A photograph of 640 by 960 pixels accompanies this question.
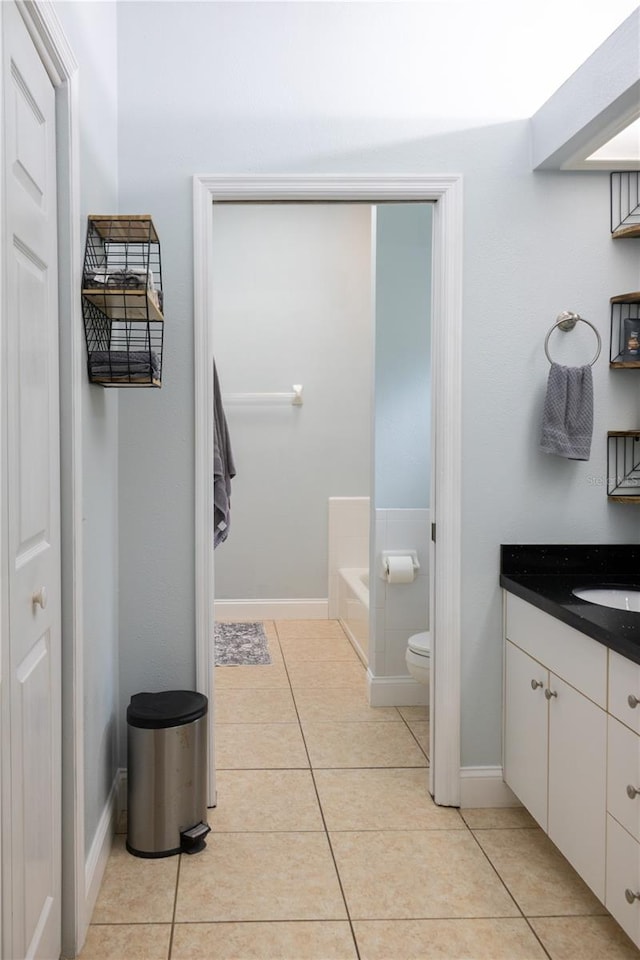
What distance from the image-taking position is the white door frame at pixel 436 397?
2668 mm

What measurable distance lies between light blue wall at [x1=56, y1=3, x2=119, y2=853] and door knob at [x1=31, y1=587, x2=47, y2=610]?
39cm

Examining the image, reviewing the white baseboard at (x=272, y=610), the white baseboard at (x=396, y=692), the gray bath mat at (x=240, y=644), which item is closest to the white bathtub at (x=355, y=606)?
the white baseboard at (x=272, y=610)

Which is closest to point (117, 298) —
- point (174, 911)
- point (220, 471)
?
point (220, 471)

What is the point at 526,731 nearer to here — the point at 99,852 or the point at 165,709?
the point at 165,709

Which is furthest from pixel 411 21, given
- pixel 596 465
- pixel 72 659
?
pixel 72 659

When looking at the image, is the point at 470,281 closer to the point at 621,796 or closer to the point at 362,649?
the point at 621,796

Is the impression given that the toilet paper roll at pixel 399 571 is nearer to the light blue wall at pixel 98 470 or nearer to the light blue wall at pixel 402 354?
the light blue wall at pixel 402 354

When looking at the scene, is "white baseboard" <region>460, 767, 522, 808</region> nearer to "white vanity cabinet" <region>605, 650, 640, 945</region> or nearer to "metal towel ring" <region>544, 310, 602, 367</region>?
"white vanity cabinet" <region>605, 650, 640, 945</region>

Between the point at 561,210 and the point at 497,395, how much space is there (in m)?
0.64

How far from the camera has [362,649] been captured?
457cm

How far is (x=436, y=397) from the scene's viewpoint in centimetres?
278

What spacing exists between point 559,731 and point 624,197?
1.71 meters

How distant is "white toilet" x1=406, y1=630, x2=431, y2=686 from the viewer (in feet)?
11.1

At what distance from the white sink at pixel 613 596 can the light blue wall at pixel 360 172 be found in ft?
0.91
